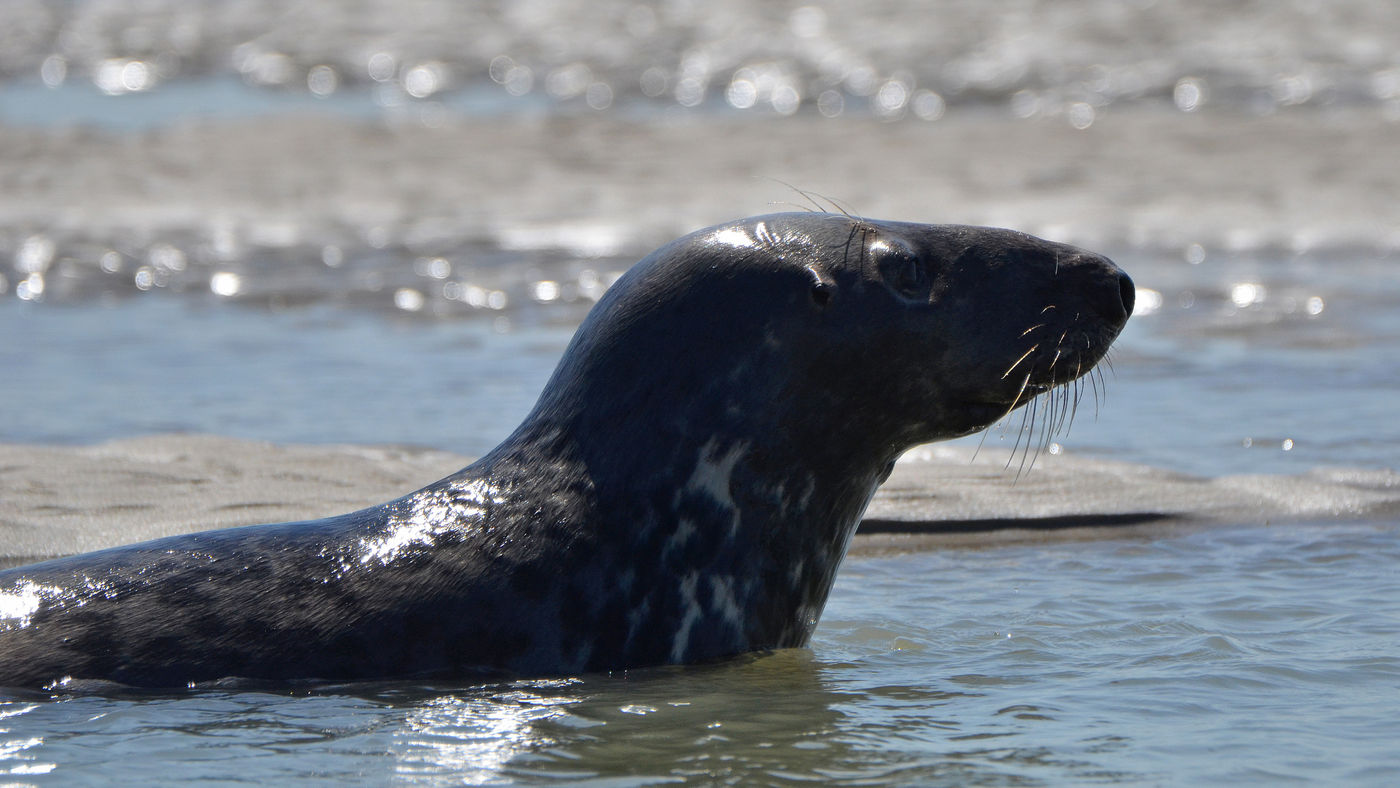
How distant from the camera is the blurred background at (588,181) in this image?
351 inches

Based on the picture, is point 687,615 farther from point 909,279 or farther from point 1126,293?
point 1126,293

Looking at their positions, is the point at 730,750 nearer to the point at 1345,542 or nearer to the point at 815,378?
the point at 815,378

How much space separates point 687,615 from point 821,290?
2.62ft

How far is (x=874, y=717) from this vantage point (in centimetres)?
413

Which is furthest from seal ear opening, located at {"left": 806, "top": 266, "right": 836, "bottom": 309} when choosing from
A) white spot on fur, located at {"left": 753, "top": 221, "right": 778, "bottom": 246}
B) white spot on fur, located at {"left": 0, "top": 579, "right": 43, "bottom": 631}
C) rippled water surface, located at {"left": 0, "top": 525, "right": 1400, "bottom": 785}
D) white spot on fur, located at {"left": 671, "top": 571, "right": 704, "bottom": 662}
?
white spot on fur, located at {"left": 0, "top": 579, "right": 43, "bottom": 631}

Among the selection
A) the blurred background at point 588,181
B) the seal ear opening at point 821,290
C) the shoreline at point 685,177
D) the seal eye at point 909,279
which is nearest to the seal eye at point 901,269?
the seal eye at point 909,279

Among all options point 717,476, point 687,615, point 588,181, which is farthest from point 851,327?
point 588,181

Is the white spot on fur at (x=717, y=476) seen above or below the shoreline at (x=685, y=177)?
below

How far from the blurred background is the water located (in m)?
0.06

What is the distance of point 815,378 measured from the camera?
4.36m

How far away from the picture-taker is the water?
156 inches

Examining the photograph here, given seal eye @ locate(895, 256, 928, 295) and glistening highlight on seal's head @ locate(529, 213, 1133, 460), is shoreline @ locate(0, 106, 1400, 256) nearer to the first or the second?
glistening highlight on seal's head @ locate(529, 213, 1133, 460)

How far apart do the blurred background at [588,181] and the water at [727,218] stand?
63 millimetres

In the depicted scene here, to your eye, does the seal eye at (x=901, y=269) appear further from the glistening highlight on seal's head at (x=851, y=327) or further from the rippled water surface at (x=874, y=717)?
the rippled water surface at (x=874, y=717)
